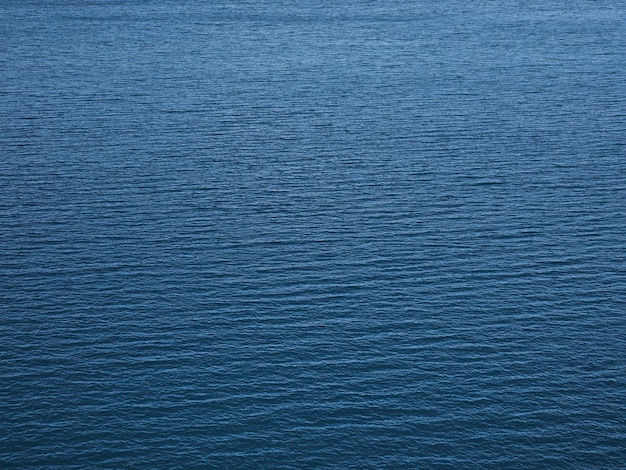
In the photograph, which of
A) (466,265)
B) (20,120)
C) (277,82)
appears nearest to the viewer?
(466,265)

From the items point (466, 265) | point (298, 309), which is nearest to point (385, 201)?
point (466, 265)

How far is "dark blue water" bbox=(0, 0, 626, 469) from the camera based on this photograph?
7775cm

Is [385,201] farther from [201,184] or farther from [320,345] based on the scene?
[320,345]

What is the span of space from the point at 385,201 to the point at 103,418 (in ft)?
169

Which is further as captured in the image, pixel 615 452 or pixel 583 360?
pixel 583 360

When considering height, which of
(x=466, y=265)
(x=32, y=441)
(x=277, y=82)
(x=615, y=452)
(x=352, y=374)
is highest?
(x=277, y=82)

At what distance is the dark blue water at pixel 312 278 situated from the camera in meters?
77.8

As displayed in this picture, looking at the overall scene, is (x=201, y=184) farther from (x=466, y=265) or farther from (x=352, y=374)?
(x=352, y=374)

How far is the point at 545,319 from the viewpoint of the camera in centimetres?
9275

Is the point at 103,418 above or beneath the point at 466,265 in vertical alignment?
beneath

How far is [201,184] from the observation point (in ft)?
406

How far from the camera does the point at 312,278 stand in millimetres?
100375

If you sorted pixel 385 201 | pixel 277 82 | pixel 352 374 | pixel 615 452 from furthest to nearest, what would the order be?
pixel 277 82
pixel 385 201
pixel 352 374
pixel 615 452

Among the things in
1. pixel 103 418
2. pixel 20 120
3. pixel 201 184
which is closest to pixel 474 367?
pixel 103 418
